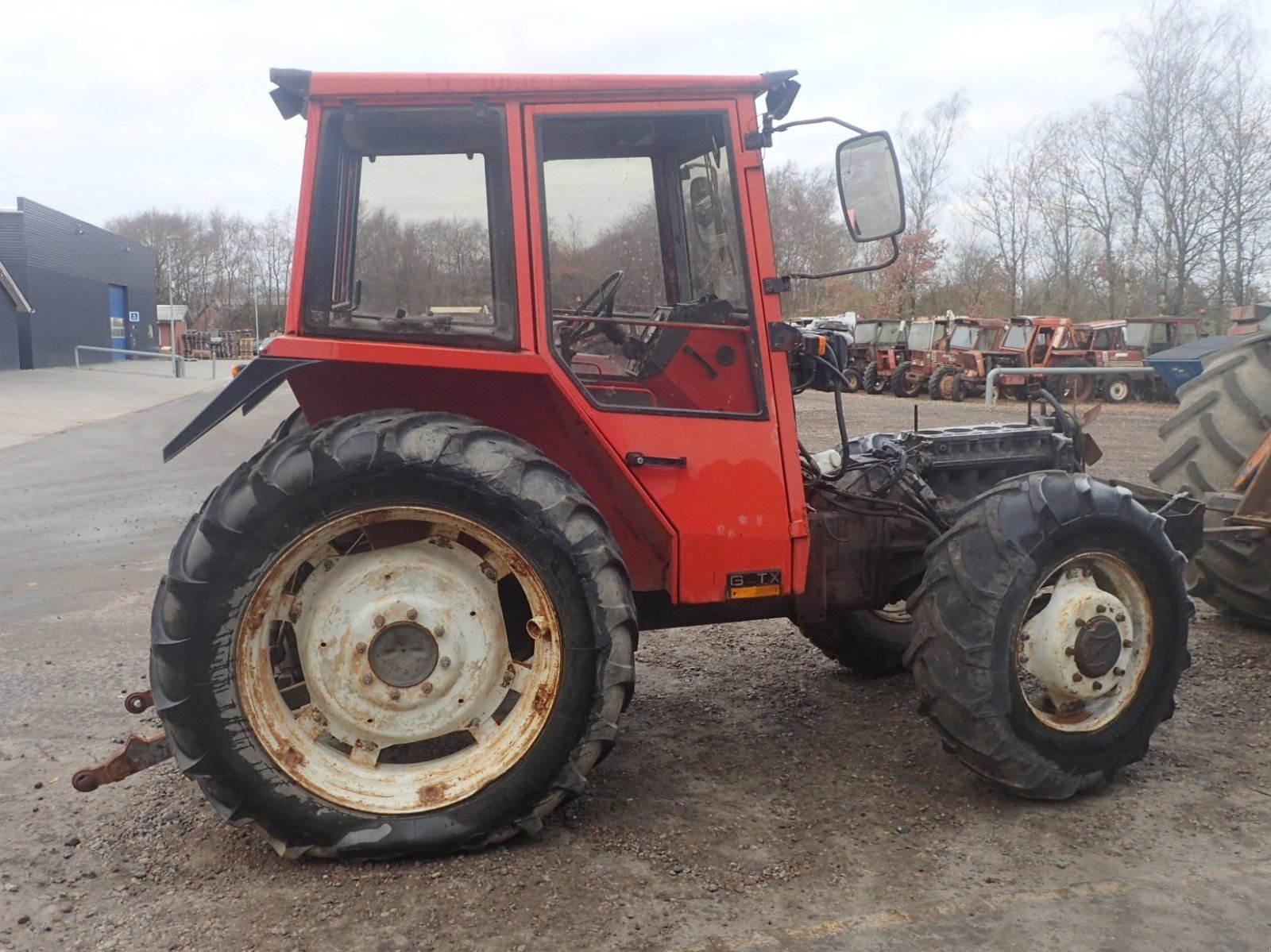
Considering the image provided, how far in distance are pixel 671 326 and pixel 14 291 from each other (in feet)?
118

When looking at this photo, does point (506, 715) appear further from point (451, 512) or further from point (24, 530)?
point (24, 530)

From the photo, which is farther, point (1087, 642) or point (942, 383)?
point (942, 383)

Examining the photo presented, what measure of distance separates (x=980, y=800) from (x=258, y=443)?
1305cm

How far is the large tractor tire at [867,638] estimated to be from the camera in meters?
4.68

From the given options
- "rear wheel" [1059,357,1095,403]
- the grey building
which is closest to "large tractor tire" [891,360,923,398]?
"rear wheel" [1059,357,1095,403]

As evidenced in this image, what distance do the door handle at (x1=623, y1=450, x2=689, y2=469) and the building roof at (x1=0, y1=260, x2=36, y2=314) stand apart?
118 ft

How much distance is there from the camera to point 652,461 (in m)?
3.27

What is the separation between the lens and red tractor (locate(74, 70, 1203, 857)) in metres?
2.93

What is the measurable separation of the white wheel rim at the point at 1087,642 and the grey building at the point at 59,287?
3540 cm

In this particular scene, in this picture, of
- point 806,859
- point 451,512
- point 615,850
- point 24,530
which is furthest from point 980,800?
point 24,530

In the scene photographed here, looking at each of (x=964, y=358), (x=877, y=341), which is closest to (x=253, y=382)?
(x=964, y=358)

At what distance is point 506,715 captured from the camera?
10.9ft

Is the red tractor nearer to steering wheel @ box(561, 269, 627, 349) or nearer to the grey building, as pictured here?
steering wheel @ box(561, 269, 627, 349)

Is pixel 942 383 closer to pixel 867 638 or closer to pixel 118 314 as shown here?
pixel 867 638
